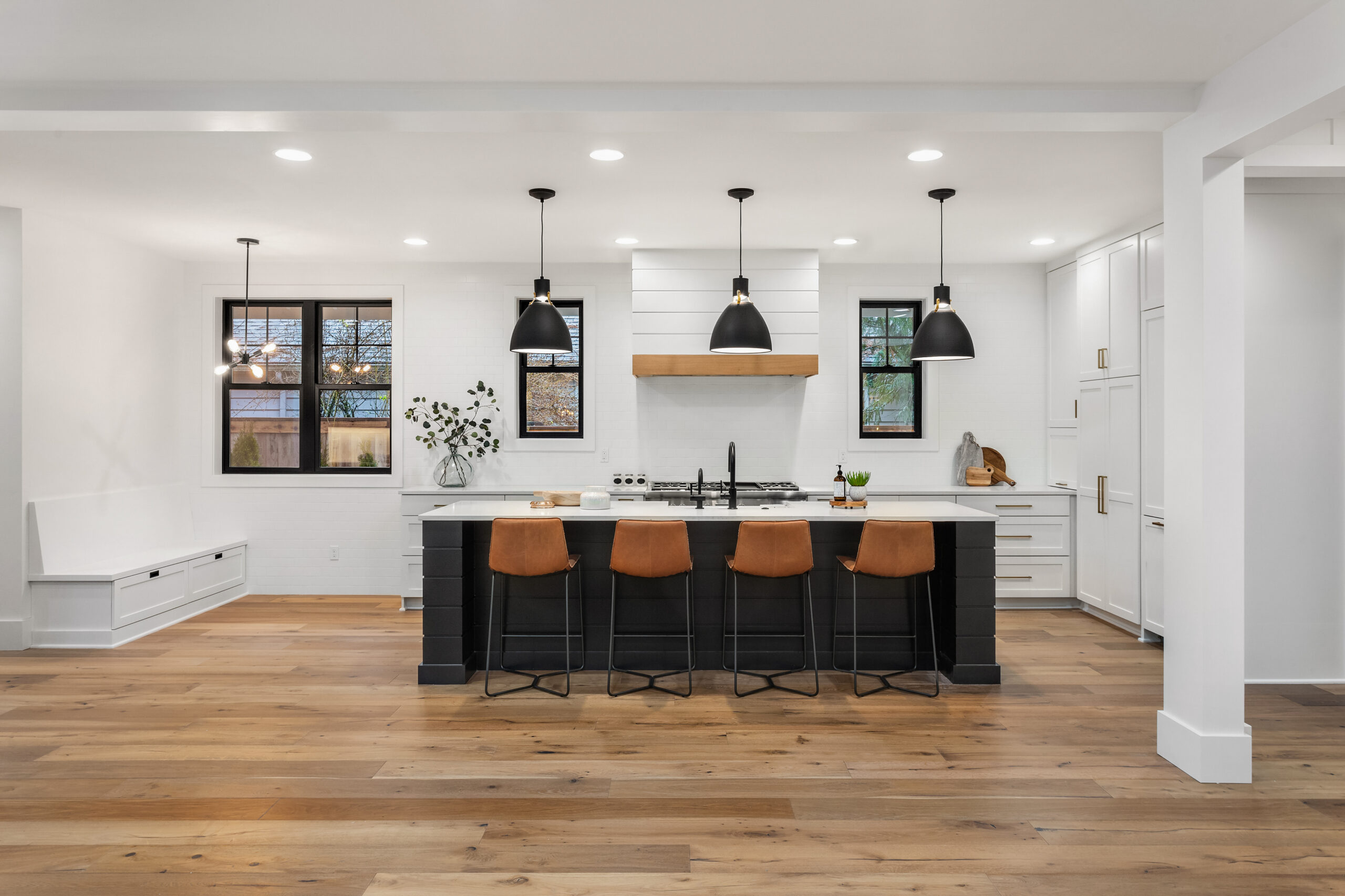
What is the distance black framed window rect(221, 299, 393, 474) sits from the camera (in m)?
6.70

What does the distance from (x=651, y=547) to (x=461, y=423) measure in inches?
125

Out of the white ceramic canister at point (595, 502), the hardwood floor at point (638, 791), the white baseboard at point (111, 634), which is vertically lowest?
the hardwood floor at point (638, 791)

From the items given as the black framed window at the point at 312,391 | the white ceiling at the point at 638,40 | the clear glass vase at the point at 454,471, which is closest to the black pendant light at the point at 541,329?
the white ceiling at the point at 638,40

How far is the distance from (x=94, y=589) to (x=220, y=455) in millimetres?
1893

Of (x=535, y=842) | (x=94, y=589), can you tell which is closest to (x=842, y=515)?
(x=535, y=842)

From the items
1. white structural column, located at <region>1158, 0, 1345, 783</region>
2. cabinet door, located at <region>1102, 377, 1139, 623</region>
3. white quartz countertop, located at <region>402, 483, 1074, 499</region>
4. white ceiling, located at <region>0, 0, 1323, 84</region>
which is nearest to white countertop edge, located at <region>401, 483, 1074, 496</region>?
white quartz countertop, located at <region>402, 483, 1074, 499</region>

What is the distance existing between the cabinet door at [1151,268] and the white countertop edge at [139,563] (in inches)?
273

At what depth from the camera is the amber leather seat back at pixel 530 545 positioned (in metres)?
3.99

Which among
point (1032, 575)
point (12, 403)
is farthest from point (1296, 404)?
point (12, 403)

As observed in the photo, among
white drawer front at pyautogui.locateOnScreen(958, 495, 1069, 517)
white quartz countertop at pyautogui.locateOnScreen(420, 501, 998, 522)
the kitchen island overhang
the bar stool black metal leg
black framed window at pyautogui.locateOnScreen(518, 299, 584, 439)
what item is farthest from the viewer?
black framed window at pyautogui.locateOnScreen(518, 299, 584, 439)

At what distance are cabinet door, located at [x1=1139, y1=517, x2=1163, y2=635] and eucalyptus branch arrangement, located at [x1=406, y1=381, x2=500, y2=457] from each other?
4873mm

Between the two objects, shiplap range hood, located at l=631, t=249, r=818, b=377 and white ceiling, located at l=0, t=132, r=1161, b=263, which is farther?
shiplap range hood, located at l=631, t=249, r=818, b=377

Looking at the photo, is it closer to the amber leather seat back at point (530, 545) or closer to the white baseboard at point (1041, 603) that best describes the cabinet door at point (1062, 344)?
the white baseboard at point (1041, 603)

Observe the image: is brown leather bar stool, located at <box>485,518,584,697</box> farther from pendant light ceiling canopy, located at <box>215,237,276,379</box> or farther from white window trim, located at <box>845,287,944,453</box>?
white window trim, located at <box>845,287,944,453</box>
